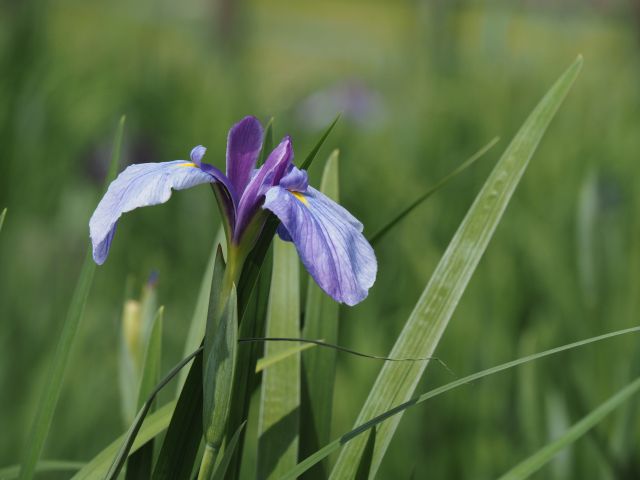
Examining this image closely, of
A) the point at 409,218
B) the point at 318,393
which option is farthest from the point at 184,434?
the point at 409,218

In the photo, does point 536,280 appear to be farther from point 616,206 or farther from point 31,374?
point 31,374

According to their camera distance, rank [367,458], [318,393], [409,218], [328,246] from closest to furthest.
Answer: [328,246] < [367,458] < [318,393] < [409,218]

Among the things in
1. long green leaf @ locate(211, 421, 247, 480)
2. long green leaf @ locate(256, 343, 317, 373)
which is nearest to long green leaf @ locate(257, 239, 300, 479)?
long green leaf @ locate(256, 343, 317, 373)

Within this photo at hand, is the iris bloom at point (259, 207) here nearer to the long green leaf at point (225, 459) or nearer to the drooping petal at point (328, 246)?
the drooping petal at point (328, 246)

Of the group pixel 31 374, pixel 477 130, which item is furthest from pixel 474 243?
pixel 477 130

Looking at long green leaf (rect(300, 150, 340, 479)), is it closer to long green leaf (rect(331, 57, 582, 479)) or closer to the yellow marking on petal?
long green leaf (rect(331, 57, 582, 479))

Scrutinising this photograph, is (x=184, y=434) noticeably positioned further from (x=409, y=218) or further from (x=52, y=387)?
(x=409, y=218)
